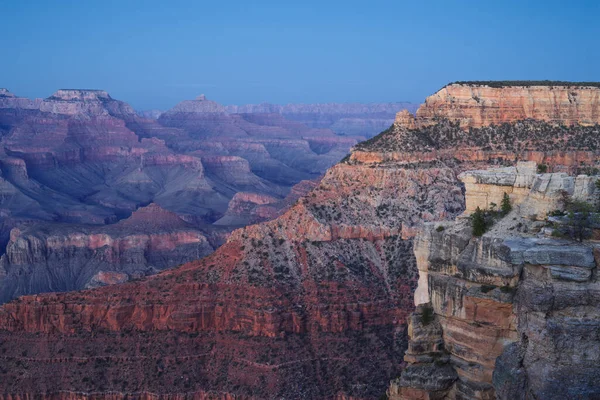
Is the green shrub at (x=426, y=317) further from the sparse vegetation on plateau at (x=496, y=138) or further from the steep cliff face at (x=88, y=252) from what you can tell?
the steep cliff face at (x=88, y=252)

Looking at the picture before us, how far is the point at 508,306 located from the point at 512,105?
41805 millimetres

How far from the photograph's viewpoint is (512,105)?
64438 millimetres

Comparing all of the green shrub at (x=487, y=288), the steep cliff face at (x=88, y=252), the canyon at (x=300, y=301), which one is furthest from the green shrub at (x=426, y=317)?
the steep cliff face at (x=88, y=252)

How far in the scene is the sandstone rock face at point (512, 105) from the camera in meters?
63.2

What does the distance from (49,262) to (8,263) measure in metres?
5.76

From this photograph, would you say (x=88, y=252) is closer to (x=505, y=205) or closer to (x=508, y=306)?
(x=505, y=205)

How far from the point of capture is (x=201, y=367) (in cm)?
5156

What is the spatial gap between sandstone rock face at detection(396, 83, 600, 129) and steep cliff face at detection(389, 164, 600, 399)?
33018 mm

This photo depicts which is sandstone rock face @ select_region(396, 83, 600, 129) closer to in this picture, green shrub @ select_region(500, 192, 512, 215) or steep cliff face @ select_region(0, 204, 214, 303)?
green shrub @ select_region(500, 192, 512, 215)

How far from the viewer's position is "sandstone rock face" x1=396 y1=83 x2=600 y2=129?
6319 centimetres

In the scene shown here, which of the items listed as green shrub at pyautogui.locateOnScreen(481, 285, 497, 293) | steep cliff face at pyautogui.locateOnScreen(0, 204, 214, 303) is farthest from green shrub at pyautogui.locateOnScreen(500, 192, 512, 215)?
steep cliff face at pyautogui.locateOnScreen(0, 204, 214, 303)

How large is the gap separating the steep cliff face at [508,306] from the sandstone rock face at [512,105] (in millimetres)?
33018

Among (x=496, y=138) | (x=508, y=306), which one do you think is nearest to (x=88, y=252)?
(x=496, y=138)

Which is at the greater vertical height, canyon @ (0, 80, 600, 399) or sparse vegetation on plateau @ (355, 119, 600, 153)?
sparse vegetation on plateau @ (355, 119, 600, 153)
